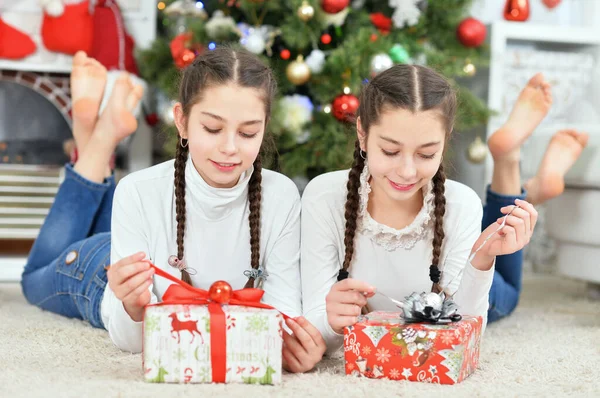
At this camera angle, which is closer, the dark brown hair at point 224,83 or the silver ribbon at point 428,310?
the silver ribbon at point 428,310

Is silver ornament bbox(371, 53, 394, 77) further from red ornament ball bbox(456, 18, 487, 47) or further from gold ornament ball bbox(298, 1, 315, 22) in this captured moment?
red ornament ball bbox(456, 18, 487, 47)

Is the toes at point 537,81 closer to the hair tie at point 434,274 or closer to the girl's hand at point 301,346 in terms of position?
the hair tie at point 434,274

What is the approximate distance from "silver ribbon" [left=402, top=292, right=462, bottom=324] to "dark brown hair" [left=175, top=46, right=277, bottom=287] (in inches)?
12.8

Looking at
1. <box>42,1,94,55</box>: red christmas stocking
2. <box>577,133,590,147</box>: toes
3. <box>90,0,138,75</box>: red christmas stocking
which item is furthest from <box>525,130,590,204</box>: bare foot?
<box>42,1,94,55</box>: red christmas stocking

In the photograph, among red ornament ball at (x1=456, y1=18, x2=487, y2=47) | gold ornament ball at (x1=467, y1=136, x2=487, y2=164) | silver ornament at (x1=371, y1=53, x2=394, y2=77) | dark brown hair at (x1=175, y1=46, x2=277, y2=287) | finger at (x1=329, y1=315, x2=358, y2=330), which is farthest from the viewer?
gold ornament ball at (x1=467, y1=136, x2=487, y2=164)

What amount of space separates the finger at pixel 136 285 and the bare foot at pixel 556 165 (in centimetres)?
122

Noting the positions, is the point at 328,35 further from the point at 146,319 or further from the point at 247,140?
the point at 146,319

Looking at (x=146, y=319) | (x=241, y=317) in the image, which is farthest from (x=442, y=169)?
(x=146, y=319)

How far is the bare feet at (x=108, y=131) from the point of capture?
6.52 ft

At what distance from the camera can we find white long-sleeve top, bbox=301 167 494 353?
142 cm

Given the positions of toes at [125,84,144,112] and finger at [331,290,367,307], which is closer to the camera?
finger at [331,290,367,307]

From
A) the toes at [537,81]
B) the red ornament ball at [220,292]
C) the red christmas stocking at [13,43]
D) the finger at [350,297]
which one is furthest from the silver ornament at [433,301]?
the red christmas stocking at [13,43]

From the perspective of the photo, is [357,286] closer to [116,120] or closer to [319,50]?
[116,120]

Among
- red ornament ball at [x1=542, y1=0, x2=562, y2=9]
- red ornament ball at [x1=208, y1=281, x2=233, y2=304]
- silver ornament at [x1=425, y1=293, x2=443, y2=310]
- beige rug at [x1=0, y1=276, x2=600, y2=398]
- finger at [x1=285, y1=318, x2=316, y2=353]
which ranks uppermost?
red ornament ball at [x1=542, y1=0, x2=562, y2=9]
